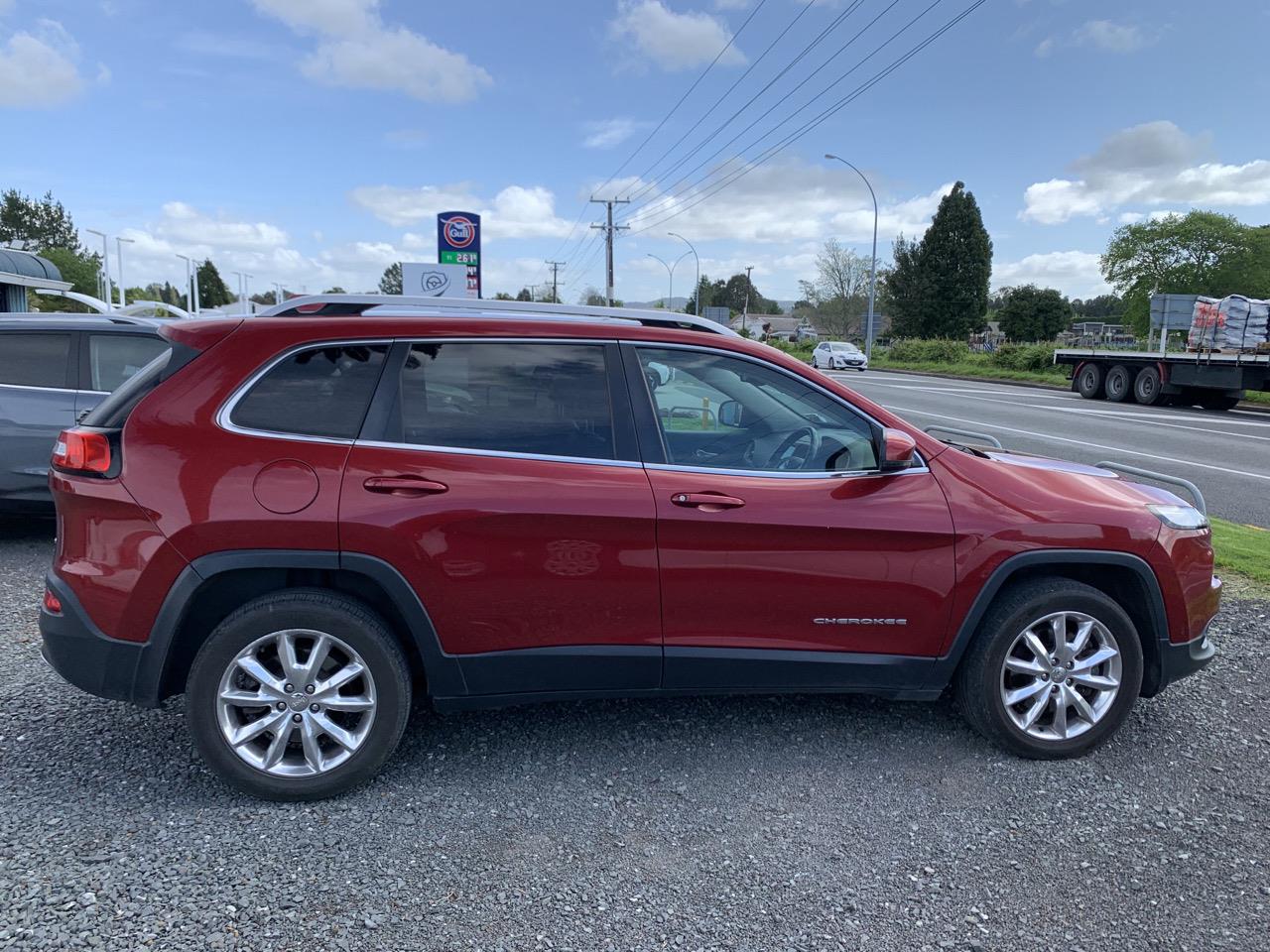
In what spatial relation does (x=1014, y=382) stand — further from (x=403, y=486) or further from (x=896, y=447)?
(x=403, y=486)

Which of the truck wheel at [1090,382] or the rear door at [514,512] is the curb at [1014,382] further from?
the rear door at [514,512]

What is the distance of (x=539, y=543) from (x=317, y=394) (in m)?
0.96

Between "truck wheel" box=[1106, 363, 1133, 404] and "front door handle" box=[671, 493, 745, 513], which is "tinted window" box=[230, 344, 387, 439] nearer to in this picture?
"front door handle" box=[671, 493, 745, 513]

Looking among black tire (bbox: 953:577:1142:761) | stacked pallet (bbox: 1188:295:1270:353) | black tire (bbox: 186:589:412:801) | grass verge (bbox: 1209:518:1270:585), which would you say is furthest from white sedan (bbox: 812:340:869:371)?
black tire (bbox: 186:589:412:801)

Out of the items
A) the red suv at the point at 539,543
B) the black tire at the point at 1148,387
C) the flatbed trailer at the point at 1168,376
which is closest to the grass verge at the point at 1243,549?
the red suv at the point at 539,543

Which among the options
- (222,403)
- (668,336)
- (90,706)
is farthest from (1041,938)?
(90,706)

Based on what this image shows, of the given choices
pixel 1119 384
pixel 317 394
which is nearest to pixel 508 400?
pixel 317 394

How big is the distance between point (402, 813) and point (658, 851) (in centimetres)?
91

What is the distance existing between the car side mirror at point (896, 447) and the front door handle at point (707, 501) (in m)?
0.56

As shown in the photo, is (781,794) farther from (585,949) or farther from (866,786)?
(585,949)

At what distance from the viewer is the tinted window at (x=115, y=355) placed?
21.0 ft

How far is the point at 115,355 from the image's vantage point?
644cm

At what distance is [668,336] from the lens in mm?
3373

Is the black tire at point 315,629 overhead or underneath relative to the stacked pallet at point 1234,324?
underneath
